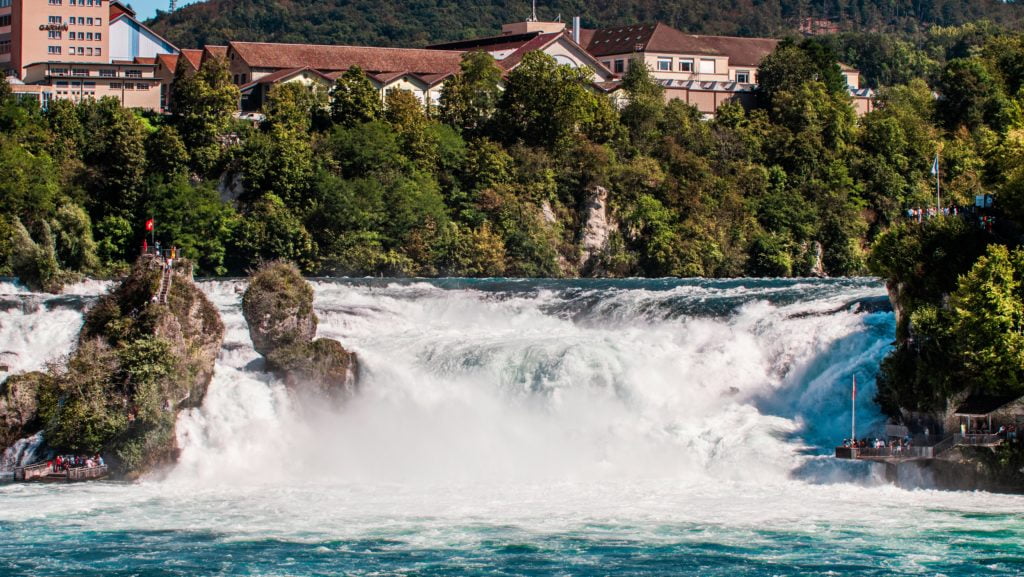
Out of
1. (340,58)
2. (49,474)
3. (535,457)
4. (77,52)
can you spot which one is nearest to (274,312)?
(49,474)

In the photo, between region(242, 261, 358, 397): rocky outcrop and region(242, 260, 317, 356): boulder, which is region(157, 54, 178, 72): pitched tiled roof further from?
region(242, 261, 358, 397): rocky outcrop

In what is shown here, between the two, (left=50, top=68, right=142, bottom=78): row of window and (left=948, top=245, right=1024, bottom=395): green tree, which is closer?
(left=948, top=245, right=1024, bottom=395): green tree

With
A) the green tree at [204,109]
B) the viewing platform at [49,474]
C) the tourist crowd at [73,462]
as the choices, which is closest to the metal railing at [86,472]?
the viewing platform at [49,474]

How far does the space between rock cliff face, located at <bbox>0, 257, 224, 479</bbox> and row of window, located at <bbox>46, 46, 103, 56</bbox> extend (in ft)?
225

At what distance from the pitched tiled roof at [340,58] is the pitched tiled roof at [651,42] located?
60.0ft

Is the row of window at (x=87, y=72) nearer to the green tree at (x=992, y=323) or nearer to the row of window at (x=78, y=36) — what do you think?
the row of window at (x=78, y=36)

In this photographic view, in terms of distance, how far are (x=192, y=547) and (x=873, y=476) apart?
20072mm

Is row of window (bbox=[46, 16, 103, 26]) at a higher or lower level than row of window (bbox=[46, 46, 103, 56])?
higher

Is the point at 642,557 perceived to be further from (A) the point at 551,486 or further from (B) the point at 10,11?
(B) the point at 10,11

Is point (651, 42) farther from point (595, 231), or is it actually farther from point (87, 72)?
point (87, 72)

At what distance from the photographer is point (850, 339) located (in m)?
57.1

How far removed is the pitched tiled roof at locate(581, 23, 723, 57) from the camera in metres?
A: 130

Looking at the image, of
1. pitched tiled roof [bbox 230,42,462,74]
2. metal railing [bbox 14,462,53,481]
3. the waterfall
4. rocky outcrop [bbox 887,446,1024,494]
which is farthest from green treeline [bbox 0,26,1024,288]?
rocky outcrop [bbox 887,446,1024,494]

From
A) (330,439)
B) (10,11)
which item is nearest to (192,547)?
(330,439)
